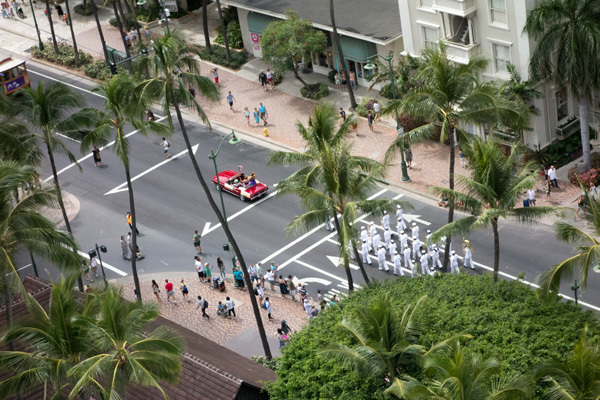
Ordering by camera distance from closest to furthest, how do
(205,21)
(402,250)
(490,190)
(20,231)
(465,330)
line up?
(20,231) → (465,330) → (490,190) → (402,250) → (205,21)

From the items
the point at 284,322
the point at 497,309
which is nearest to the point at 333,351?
the point at 497,309

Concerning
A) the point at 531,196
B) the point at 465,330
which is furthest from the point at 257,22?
the point at 465,330

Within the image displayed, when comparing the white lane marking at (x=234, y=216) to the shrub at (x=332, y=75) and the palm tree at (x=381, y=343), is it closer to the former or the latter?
the shrub at (x=332, y=75)

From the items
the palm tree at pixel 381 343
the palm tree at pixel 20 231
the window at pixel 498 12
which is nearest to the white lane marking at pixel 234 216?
the window at pixel 498 12

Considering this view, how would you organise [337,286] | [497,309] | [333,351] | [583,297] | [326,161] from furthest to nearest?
[337,286], [583,297], [326,161], [497,309], [333,351]

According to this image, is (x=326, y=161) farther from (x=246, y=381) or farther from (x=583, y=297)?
(x=583, y=297)

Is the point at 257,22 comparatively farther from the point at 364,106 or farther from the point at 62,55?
the point at 62,55
